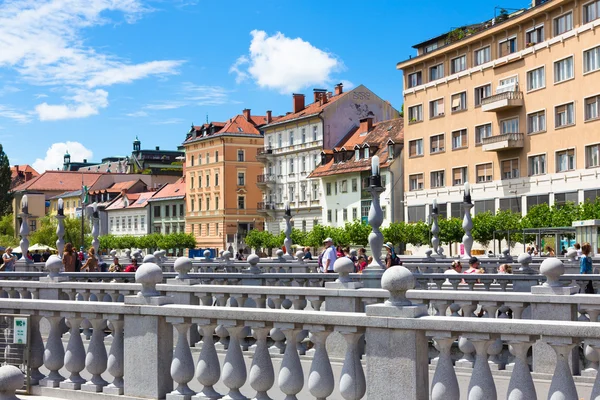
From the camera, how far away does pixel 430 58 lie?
6838 centimetres

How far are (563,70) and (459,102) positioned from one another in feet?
35.1

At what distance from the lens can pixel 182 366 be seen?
26.1ft

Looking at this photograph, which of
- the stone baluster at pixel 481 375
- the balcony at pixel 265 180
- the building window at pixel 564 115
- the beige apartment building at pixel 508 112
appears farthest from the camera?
the balcony at pixel 265 180

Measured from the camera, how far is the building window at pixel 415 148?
7031 cm

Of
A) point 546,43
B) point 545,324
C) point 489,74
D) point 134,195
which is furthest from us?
point 134,195

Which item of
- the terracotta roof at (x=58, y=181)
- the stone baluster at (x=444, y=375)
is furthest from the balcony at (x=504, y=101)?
the terracotta roof at (x=58, y=181)

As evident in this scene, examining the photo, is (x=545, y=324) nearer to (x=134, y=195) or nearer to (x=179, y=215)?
(x=179, y=215)

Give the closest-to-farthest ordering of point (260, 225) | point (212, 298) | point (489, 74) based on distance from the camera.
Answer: point (212, 298), point (489, 74), point (260, 225)

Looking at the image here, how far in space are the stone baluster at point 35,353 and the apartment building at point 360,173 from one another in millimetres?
66816

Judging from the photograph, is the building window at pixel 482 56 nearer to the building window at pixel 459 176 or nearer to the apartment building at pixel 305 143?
the building window at pixel 459 176

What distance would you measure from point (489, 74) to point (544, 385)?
2151 inches

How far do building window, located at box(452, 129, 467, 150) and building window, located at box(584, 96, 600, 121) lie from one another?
1199 centimetres

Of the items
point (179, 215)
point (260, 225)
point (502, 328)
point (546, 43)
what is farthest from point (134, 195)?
point (502, 328)

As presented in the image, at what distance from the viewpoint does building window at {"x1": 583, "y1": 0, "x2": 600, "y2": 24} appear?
2087 inches
